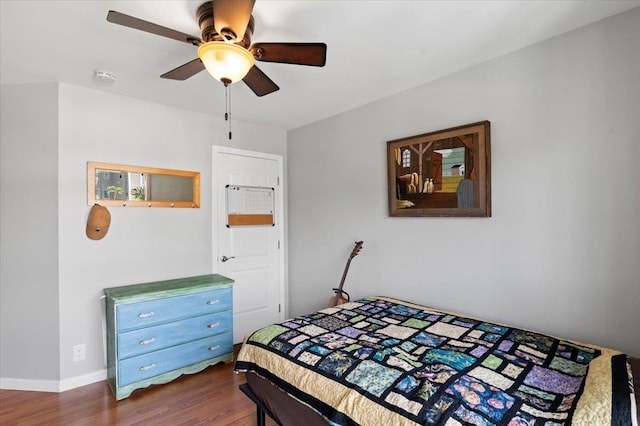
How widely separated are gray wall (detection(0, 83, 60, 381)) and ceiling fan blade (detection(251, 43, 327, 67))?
75.5 inches

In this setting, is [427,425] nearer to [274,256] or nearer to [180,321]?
[180,321]

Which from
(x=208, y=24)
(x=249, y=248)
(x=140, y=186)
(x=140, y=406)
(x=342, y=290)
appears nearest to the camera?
(x=208, y=24)

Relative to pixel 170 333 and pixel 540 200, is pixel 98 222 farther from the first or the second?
pixel 540 200

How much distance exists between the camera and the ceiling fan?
52.9 inches

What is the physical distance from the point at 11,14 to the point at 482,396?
9.28ft

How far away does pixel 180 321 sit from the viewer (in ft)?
8.76

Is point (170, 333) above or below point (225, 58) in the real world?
below

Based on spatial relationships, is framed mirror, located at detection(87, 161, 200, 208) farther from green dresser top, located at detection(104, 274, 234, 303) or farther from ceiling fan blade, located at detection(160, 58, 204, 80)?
ceiling fan blade, located at detection(160, 58, 204, 80)

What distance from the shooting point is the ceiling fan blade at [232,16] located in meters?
1.29

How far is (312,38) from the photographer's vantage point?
1.94 metres

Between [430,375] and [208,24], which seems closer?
[430,375]

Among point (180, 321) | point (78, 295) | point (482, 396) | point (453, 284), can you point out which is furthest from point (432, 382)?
point (78, 295)

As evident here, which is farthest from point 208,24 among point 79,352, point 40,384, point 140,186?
point 40,384

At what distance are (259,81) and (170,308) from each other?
6.16ft
